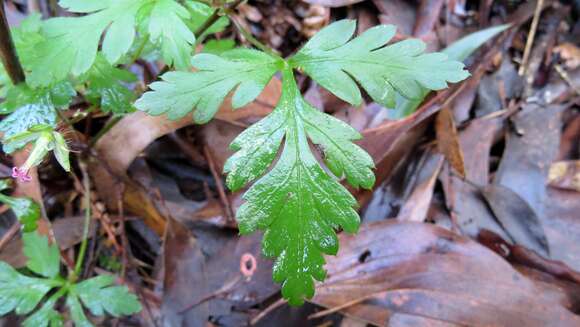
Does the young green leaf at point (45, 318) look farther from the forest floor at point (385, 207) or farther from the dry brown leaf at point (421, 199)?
the dry brown leaf at point (421, 199)

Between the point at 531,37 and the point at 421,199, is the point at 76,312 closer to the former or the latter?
the point at 421,199

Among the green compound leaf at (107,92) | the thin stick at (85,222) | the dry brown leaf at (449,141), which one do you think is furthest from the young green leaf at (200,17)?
the dry brown leaf at (449,141)

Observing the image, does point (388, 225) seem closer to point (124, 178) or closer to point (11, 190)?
point (124, 178)

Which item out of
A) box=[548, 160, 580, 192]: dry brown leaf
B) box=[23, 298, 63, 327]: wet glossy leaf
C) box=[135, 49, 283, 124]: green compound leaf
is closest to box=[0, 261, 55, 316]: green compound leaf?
box=[23, 298, 63, 327]: wet glossy leaf

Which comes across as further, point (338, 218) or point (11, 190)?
point (11, 190)

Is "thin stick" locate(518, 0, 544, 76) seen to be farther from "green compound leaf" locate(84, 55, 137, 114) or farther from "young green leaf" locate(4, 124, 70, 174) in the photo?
"young green leaf" locate(4, 124, 70, 174)

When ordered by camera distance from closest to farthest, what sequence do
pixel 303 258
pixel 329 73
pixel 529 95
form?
pixel 303 258 → pixel 329 73 → pixel 529 95

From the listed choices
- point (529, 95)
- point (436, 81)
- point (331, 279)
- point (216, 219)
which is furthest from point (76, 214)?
point (529, 95)
